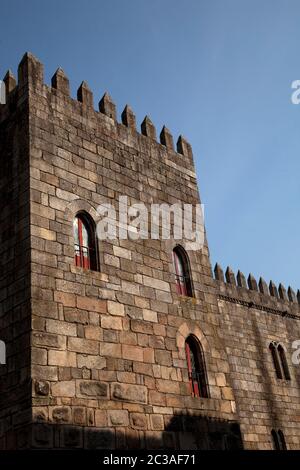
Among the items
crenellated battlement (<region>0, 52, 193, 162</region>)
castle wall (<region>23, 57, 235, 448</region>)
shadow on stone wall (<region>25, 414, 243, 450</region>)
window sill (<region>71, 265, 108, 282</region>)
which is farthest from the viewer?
crenellated battlement (<region>0, 52, 193, 162</region>)

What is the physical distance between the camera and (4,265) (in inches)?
323

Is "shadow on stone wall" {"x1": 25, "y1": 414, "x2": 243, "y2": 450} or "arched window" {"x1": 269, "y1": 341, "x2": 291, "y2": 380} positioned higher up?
"arched window" {"x1": 269, "y1": 341, "x2": 291, "y2": 380}

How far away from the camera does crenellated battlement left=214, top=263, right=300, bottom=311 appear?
16.8 m

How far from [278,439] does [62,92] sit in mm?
11372

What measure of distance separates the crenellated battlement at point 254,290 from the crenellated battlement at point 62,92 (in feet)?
20.9

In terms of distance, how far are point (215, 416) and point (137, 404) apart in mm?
1833

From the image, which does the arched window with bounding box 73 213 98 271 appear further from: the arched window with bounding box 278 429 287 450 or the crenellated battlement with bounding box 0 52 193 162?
the arched window with bounding box 278 429 287 450

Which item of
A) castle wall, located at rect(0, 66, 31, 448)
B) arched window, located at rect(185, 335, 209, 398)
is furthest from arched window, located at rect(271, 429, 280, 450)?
castle wall, located at rect(0, 66, 31, 448)

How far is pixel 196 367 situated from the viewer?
9.52 metres

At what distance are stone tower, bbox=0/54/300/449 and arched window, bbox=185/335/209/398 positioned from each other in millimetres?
63

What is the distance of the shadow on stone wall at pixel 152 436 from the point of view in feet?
22.6

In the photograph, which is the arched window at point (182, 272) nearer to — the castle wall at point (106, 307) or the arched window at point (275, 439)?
the castle wall at point (106, 307)

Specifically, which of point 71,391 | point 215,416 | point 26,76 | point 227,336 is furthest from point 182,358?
point 227,336

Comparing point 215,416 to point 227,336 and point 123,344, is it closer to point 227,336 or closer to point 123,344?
point 123,344
